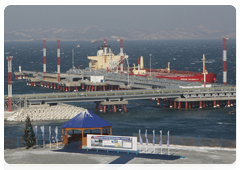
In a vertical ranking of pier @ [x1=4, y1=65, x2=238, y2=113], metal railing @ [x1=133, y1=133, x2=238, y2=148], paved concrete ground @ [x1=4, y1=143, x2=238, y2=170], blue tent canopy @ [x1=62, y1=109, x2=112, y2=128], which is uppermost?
pier @ [x1=4, y1=65, x2=238, y2=113]

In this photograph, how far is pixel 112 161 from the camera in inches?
1576

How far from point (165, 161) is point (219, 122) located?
3734cm

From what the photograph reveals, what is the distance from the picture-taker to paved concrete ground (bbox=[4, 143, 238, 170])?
3850 centimetres

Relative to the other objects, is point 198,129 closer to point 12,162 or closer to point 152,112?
point 152,112

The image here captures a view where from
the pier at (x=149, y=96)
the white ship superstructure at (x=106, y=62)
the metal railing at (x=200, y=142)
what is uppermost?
the white ship superstructure at (x=106, y=62)

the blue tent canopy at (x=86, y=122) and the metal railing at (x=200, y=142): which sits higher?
the blue tent canopy at (x=86, y=122)

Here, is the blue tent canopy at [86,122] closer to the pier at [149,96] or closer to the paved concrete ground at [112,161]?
the paved concrete ground at [112,161]

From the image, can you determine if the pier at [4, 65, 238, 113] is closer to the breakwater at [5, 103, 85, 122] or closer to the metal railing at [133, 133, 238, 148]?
the breakwater at [5, 103, 85, 122]

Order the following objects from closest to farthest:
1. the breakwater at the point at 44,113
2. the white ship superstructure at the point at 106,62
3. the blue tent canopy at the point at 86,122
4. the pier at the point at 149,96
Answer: the blue tent canopy at the point at 86,122
the breakwater at the point at 44,113
the pier at the point at 149,96
the white ship superstructure at the point at 106,62

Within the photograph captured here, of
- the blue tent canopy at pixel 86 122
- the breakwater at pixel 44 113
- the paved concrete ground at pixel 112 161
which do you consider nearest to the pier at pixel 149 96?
the breakwater at pixel 44 113

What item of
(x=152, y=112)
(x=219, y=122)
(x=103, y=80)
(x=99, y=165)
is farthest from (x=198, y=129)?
(x=103, y=80)

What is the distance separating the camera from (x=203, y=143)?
46.8m

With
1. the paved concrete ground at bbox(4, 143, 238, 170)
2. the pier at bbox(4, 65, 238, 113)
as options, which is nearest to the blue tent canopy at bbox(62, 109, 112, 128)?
the paved concrete ground at bbox(4, 143, 238, 170)

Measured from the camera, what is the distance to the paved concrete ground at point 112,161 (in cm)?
3850
